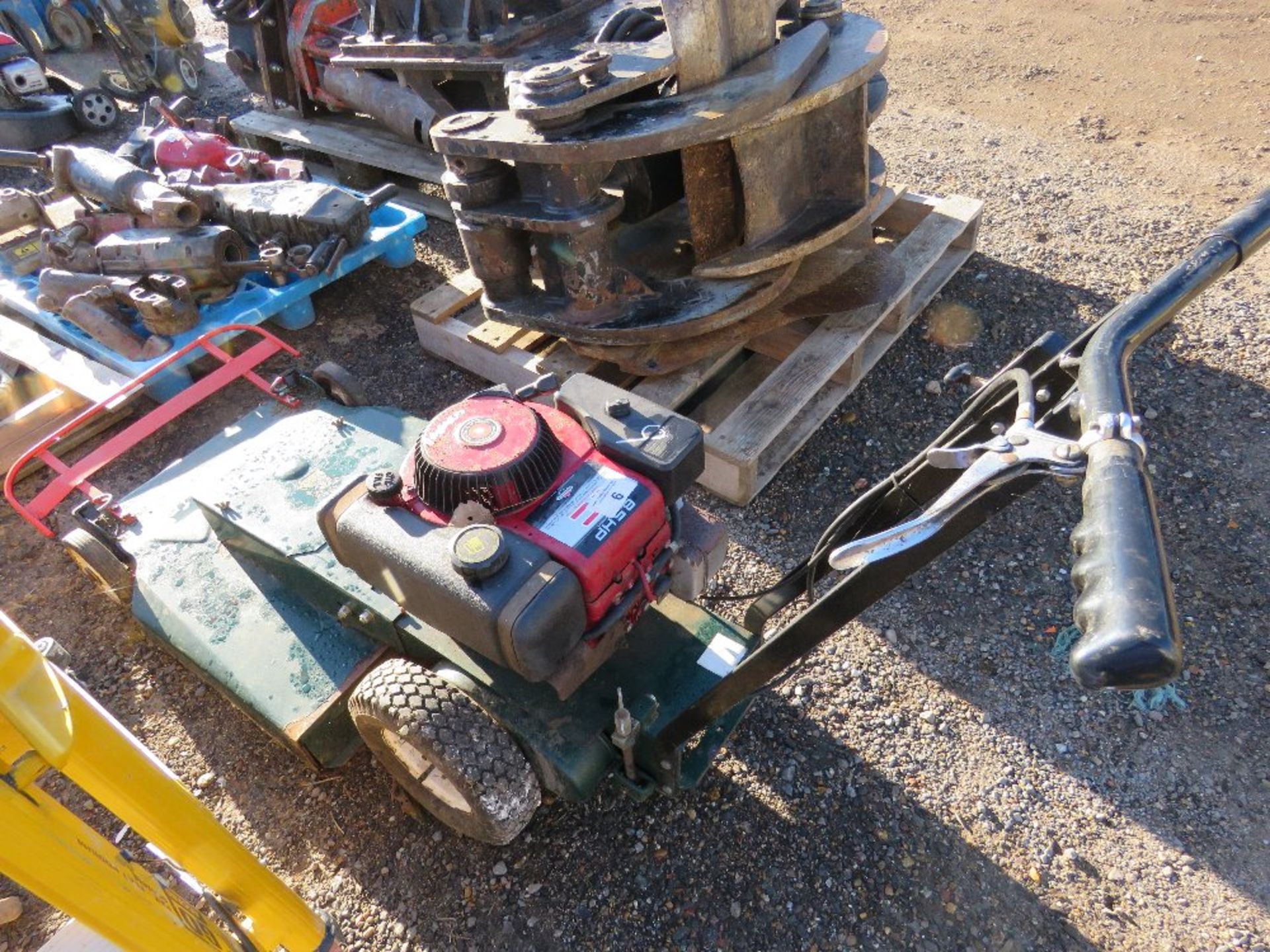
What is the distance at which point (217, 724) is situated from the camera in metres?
2.68

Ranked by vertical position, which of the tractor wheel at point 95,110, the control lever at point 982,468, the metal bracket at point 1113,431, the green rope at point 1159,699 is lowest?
the green rope at point 1159,699

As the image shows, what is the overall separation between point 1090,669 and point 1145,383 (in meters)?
3.10

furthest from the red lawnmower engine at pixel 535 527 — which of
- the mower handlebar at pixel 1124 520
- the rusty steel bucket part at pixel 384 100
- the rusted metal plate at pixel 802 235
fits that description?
the rusty steel bucket part at pixel 384 100

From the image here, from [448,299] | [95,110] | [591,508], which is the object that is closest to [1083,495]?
[591,508]

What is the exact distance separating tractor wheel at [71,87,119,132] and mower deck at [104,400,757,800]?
16.1ft

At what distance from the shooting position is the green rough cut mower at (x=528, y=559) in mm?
1335

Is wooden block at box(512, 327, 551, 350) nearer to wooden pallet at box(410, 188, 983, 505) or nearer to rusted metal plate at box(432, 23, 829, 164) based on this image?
wooden pallet at box(410, 188, 983, 505)

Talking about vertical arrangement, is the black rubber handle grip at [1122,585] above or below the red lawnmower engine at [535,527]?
above

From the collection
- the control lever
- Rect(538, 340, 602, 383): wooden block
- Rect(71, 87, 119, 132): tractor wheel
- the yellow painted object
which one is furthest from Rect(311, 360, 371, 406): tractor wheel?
Rect(71, 87, 119, 132): tractor wheel

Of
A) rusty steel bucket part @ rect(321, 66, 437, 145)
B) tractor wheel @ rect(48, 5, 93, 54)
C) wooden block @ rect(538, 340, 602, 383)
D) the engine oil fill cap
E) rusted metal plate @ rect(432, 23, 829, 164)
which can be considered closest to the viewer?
the engine oil fill cap

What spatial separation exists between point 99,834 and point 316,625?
107 cm

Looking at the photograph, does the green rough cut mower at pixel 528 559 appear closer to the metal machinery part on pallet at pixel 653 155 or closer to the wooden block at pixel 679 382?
the wooden block at pixel 679 382

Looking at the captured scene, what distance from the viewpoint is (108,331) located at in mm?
3643

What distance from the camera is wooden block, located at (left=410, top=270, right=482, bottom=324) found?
3.62 meters
